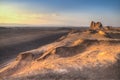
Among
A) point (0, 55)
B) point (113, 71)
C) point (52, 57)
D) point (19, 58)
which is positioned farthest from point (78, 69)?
point (0, 55)

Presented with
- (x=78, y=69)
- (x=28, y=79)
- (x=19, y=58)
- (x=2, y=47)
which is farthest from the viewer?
(x=2, y=47)

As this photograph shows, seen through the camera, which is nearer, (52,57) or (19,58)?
(52,57)

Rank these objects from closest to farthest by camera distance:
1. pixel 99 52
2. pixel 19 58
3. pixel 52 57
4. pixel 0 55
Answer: pixel 99 52, pixel 52 57, pixel 19 58, pixel 0 55

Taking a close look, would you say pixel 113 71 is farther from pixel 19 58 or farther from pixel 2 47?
pixel 2 47

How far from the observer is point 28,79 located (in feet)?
50.9

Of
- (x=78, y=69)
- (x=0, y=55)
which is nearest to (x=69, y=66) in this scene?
(x=78, y=69)

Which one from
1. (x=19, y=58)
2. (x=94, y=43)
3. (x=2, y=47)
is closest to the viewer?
(x=94, y=43)

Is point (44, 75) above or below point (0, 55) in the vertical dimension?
A: above

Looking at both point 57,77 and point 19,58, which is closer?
point 57,77

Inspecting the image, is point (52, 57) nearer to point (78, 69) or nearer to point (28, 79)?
point (78, 69)

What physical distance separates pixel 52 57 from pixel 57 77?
25.5 feet

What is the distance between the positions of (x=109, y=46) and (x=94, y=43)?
8.11 feet

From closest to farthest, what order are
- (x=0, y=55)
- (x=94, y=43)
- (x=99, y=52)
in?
(x=99, y=52) < (x=94, y=43) < (x=0, y=55)

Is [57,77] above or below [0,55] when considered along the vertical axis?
above
